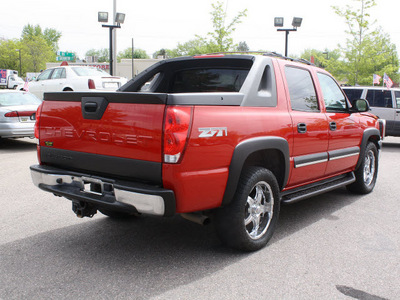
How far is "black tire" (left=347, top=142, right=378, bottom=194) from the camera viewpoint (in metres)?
6.37

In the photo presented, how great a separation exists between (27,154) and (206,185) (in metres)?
8.00

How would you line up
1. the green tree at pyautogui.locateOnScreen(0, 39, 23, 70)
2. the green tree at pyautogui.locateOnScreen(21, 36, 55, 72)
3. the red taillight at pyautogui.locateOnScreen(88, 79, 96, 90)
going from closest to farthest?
the red taillight at pyautogui.locateOnScreen(88, 79, 96, 90), the green tree at pyautogui.locateOnScreen(0, 39, 23, 70), the green tree at pyautogui.locateOnScreen(21, 36, 55, 72)

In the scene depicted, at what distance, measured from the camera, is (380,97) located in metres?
13.7

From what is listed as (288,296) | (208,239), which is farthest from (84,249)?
(288,296)

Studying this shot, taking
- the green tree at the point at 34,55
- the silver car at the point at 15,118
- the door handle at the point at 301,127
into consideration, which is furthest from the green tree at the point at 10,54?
the door handle at the point at 301,127

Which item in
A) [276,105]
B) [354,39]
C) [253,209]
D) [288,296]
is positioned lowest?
Answer: [288,296]

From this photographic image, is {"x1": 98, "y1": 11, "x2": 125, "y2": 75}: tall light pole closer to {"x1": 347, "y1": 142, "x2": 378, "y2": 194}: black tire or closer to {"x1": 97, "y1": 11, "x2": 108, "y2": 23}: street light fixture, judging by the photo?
{"x1": 97, "y1": 11, "x2": 108, "y2": 23}: street light fixture

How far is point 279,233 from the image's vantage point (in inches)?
181

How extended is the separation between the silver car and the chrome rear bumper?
→ 291 inches

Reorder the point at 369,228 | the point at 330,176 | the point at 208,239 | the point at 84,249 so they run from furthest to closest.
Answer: the point at 330,176 → the point at 369,228 → the point at 208,239 → the point at 84,249

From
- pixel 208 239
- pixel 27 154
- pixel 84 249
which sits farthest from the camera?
pixel 27 154

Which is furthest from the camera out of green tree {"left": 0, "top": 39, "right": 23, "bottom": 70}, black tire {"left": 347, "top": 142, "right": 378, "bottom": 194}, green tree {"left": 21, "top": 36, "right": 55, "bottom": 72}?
green tree {"left": 21, "top": 36, "right": 55, "bottom": 72}

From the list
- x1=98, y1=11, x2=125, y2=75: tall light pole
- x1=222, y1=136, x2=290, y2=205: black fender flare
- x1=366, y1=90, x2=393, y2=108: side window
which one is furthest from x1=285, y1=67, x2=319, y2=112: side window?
x1=98, y1=11, x2=125, y2=75: tall light pole

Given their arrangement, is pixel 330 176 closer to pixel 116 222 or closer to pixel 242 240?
pixel 242 240
